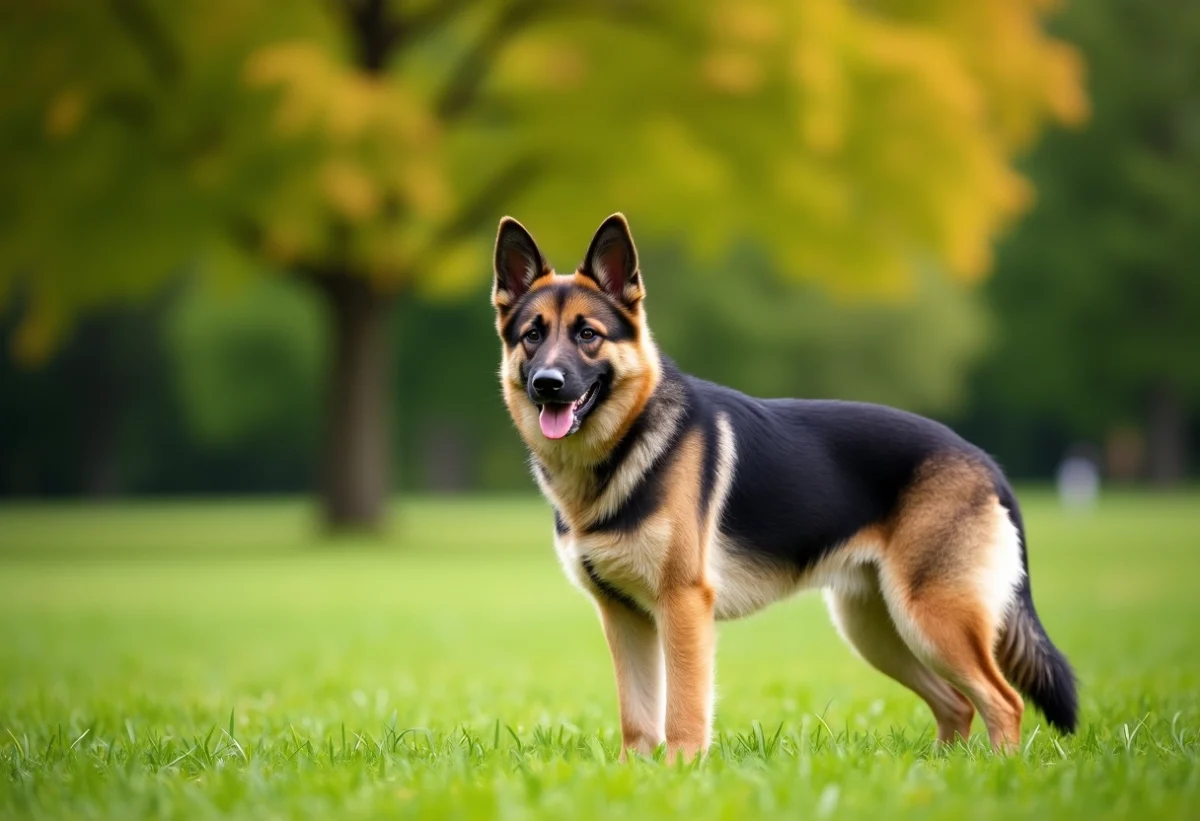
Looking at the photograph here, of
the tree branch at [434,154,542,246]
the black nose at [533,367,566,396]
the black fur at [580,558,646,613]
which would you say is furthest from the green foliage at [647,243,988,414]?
the black nose at [533,367,566,396]

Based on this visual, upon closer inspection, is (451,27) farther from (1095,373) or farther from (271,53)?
(1095,373)

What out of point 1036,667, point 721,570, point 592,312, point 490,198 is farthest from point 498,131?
point 1036,667

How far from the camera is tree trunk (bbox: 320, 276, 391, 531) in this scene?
20.8m

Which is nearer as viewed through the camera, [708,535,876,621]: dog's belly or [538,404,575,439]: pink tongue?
[538,404,575,439]: pink tongue

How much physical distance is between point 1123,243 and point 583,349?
36646mm

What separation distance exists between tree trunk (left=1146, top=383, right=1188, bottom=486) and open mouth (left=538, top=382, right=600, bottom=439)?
38.7 meters

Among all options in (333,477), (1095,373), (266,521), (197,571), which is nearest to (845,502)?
(197,571)

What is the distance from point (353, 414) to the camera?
20.8 meters

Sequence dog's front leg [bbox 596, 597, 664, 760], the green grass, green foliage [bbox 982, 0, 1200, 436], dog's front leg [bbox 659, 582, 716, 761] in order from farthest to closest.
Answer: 1. green foliage [bbox 982, 0, 1200, 436]
2. dog's front leg [bbox 596, 597, 664, 760]
3. dog's front leg [bbox 659, 582, 716, 761]
4. the green grass

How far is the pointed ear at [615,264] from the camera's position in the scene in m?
4.93

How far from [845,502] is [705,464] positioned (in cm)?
61

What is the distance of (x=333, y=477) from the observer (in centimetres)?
2106

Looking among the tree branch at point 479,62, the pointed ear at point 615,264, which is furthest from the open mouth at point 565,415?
the tree branch at point 479,62

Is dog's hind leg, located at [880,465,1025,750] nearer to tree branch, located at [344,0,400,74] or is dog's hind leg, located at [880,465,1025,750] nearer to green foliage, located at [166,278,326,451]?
tree branch, located at [344,0,400,74]
